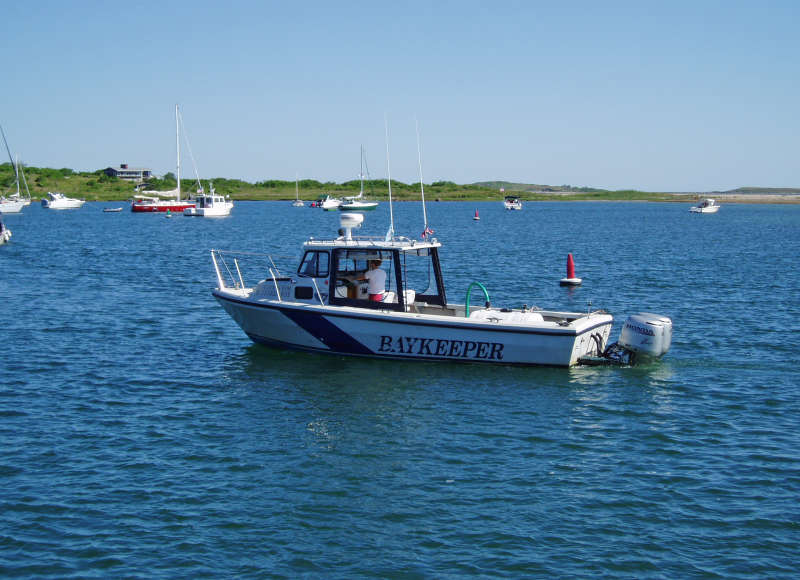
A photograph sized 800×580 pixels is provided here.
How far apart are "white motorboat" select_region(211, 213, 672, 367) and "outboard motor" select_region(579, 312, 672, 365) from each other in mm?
24

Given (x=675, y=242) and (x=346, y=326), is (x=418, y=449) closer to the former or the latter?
(x=346, y=326)

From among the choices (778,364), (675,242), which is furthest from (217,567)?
(675,242)

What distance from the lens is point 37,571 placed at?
901cm

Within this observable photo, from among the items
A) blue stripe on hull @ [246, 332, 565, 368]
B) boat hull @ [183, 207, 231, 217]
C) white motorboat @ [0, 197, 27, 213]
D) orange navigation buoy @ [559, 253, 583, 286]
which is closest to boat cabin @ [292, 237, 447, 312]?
blue stripe on hull @ [246, 332, 565, 368]

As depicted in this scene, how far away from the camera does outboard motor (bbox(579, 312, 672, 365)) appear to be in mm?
17156

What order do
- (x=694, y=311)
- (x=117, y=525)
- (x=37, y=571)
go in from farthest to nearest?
(x=694, y=311) → (x=117, y=525) → (x=37, y=571)

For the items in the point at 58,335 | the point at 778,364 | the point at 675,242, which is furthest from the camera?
the point at 675,242

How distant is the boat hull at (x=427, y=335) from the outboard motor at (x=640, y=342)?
38 cm

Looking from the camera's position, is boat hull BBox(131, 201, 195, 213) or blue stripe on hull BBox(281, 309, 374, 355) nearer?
blue stripe on hull BBox(281, 309, 374, 355)

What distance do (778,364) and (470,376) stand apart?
7669mm

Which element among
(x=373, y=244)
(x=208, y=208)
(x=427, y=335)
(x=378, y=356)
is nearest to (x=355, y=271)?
(x=373, y=244)

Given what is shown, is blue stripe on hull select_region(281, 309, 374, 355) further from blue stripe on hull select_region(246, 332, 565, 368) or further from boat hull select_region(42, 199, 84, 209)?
boat hull select_region(42, 199, 84, 209)

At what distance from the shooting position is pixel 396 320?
17703mm

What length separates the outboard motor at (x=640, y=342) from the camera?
17.2 m
